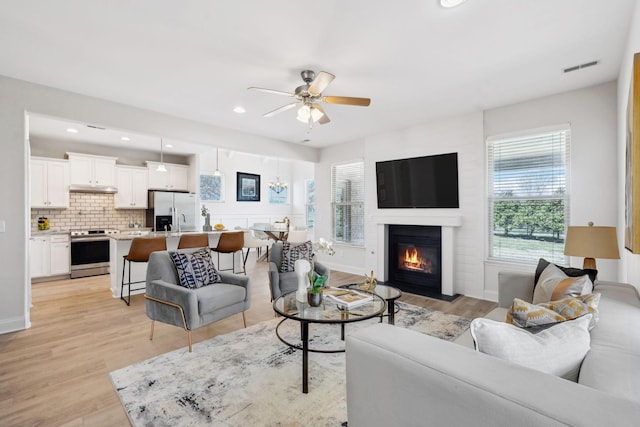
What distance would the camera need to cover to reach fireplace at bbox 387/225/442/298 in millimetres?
4824

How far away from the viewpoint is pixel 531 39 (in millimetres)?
2523

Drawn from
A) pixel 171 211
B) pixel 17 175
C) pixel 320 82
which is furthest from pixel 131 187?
pixel 320 82

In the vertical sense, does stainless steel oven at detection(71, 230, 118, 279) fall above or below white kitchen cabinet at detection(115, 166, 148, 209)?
below

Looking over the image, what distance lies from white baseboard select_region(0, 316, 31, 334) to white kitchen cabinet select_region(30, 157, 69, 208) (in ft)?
10.9

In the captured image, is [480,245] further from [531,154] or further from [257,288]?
[257,288]

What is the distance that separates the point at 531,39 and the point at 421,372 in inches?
113

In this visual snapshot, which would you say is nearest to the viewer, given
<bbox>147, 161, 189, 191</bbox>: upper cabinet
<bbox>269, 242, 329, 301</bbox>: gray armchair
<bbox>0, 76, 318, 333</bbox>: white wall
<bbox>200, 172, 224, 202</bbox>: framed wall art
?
<bbox>0, 76, 318, 333</bbox>: white wall

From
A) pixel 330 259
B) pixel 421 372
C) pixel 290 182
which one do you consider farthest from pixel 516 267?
pixel 290 182

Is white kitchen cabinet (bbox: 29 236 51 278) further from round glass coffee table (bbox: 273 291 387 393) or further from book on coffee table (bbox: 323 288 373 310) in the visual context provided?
book on coffee table (bbox: 323 288 373 310)

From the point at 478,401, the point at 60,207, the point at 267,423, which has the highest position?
the point at 60,207

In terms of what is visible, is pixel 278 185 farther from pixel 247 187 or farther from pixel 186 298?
pixel 186 298

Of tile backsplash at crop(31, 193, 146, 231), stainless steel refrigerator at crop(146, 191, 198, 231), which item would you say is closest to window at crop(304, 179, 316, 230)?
stainless steel refrigerator at crop(146, 191, 198, 231)

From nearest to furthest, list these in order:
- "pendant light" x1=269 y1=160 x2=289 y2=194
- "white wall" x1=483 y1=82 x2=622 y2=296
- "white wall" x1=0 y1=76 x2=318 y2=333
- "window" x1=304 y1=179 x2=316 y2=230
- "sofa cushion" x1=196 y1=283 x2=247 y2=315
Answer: "sofa cushion" x1=196 y1=283 x2=247 y2=315
"white wall" x1=0 y1=76 x2=318 y2=333
"white wall" x1=483 y1=82 x2=622 y2=296
"pendant light" x1=269 y1=160 x2=289 y2=194
"window" x1=304 y1=179 x2=316 y2=230

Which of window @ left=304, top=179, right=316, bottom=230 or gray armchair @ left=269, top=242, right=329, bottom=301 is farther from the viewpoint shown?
window @ left=304, top=179, right=316, bottom=230
